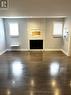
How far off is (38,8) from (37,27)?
290 cm

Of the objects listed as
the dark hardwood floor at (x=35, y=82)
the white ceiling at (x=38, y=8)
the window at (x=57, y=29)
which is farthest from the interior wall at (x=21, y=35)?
the dark hardwood floor at (x=35, y=82)

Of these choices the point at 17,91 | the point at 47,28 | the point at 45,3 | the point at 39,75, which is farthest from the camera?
the point at 47,28

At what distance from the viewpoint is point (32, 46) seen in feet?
31.0

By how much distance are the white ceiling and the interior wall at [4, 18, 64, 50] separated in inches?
104

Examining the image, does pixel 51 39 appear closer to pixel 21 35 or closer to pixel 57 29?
pixel 57 29

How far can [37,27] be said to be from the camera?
920 centimetres

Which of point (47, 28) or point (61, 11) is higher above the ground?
point (61, 11)

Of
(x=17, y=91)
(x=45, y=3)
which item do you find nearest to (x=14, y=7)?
(x=45, y=3)

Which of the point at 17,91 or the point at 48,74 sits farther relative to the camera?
the point at 48,74

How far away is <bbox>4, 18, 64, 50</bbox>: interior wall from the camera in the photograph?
9078 mm

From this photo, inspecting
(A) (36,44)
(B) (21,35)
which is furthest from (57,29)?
Result: (B) (21,35)

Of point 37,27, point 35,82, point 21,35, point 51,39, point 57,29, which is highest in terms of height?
point 37,27

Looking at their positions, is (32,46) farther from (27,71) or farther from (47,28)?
(27,71)

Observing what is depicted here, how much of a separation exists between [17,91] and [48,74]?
1.58 meters
